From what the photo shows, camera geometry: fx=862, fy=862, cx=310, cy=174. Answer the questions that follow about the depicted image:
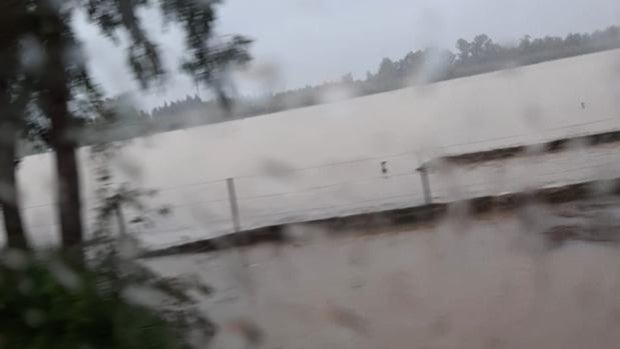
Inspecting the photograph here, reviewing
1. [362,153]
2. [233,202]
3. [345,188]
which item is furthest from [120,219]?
[362,153]

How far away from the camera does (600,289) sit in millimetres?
5773

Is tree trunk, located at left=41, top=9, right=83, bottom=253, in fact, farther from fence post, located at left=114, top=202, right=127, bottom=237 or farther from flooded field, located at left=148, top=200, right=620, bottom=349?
flooded field, located at left=148, top=200, right=620, bottom=349

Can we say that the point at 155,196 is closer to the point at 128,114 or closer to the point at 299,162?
the point at 128,114

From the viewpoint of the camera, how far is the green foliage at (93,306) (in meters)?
5.30

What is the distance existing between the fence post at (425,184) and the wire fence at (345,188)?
0.04ft

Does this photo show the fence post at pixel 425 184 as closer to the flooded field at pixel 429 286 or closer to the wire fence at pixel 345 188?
the wire fence at pixel 345 188

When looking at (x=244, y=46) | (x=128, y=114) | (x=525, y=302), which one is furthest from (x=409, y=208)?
(x=128, y=114)

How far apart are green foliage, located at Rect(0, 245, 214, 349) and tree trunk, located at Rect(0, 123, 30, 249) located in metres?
0.34

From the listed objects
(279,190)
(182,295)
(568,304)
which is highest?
(279,190)

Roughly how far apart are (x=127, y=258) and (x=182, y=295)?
1.51 feet

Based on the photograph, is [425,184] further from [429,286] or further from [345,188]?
[429,286]

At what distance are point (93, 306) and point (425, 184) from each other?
2.58 meters

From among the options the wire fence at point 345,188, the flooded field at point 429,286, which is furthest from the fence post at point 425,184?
the flooded field at point 429,286

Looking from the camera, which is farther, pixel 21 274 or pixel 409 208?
pixel 409 208
